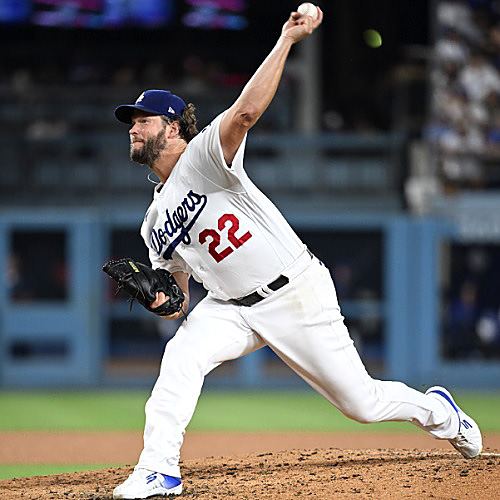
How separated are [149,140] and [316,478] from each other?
179 centimetres

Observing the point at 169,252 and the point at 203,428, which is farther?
the point at 203,428

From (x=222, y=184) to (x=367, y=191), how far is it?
7752 millimetres

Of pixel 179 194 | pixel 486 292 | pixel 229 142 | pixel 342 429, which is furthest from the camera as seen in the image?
pixel 486 292

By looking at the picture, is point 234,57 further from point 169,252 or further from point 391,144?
point 169,252

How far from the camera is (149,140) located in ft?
14.9

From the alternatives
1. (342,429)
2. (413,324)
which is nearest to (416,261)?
(413,324)

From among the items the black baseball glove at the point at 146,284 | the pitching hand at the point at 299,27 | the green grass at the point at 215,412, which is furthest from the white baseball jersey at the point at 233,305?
the green grass at the point at 215,412

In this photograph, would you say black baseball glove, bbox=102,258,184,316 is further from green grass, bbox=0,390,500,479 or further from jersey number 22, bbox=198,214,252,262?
green grass, bbox=0,390,500,479

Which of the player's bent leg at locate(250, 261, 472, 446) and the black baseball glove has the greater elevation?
the black baseball glove

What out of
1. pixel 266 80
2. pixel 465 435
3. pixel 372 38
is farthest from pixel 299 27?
pixel 372 38

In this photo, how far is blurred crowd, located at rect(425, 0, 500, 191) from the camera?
11.7m

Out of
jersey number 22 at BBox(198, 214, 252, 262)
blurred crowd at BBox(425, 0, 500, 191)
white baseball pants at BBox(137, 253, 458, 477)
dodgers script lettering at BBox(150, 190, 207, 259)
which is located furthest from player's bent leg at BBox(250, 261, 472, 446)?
blurred crowd at BBox(425, 0, 500, 191)

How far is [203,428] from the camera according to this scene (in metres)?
8.08

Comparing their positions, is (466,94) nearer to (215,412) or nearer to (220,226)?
(215,412)
